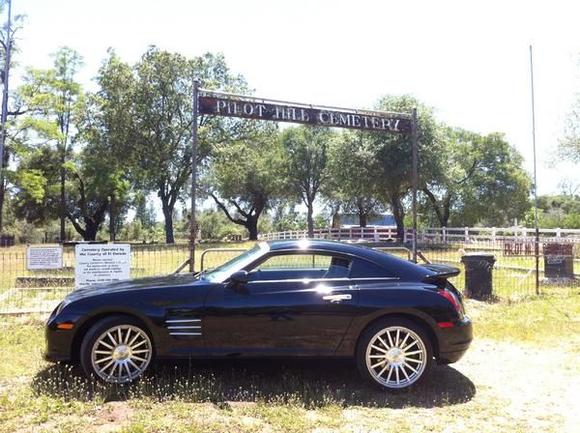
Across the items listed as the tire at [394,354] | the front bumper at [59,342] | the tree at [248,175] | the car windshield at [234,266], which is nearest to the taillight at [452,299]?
the tire at [394,354]

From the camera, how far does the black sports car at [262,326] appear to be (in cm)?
511

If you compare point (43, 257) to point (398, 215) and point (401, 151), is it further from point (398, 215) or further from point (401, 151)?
point (398, 215)

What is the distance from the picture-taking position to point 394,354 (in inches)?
203

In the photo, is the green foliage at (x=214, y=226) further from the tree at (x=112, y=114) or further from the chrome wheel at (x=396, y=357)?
the chrome wheel at (x=396, y=357)

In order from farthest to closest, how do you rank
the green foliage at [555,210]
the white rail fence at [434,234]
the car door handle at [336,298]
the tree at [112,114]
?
the green foliage at [555,210] → the tree at [112,114] → the white rail fence at [434,234] → the car door handle at [336,298]

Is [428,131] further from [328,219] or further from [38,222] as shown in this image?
[38,222]

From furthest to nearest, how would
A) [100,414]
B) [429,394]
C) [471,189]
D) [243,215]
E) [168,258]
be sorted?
[243,215]
[471,189]
[168,258]
[429,394]
[100,414]

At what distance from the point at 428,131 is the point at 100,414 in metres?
30.3

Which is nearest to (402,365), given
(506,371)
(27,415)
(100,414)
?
(506,371)

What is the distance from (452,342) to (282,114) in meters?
5.32

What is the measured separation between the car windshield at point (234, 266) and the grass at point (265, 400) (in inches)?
33.9

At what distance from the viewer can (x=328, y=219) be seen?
59531mm

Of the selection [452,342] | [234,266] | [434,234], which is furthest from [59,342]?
[434,234]

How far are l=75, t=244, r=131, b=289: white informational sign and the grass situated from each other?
219 centimetres
